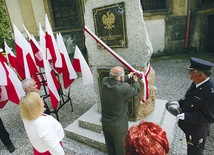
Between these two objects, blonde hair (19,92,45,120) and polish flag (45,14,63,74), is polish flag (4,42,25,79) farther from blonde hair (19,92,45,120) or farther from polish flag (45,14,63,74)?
blonde hair (19,92,45,120)

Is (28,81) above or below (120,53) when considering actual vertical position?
below

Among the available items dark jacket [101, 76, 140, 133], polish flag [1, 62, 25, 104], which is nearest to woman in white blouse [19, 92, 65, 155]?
dark jacket [101, 76, 140, 133]

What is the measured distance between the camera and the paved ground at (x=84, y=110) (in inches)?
119

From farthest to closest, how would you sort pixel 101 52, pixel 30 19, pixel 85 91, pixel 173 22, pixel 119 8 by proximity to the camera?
pixel 173 22
pixel 30 19
pixel 85 91
pixel 101 52
pixel 119 8

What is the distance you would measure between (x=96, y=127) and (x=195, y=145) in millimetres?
1734

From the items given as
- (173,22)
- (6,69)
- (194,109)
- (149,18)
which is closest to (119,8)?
(194,109)

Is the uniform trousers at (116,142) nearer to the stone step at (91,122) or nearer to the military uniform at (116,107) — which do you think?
the military uniform at (116,107)

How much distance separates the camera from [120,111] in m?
2.24

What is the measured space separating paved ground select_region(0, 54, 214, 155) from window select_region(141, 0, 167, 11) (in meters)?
3.48

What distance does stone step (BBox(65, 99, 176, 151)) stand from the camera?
9.96 feet

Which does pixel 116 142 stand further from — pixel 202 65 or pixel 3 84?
pixel 3 84

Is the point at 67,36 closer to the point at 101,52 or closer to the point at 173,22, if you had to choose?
the point at 173,22

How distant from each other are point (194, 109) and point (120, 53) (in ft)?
4.97

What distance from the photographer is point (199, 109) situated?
197cm
